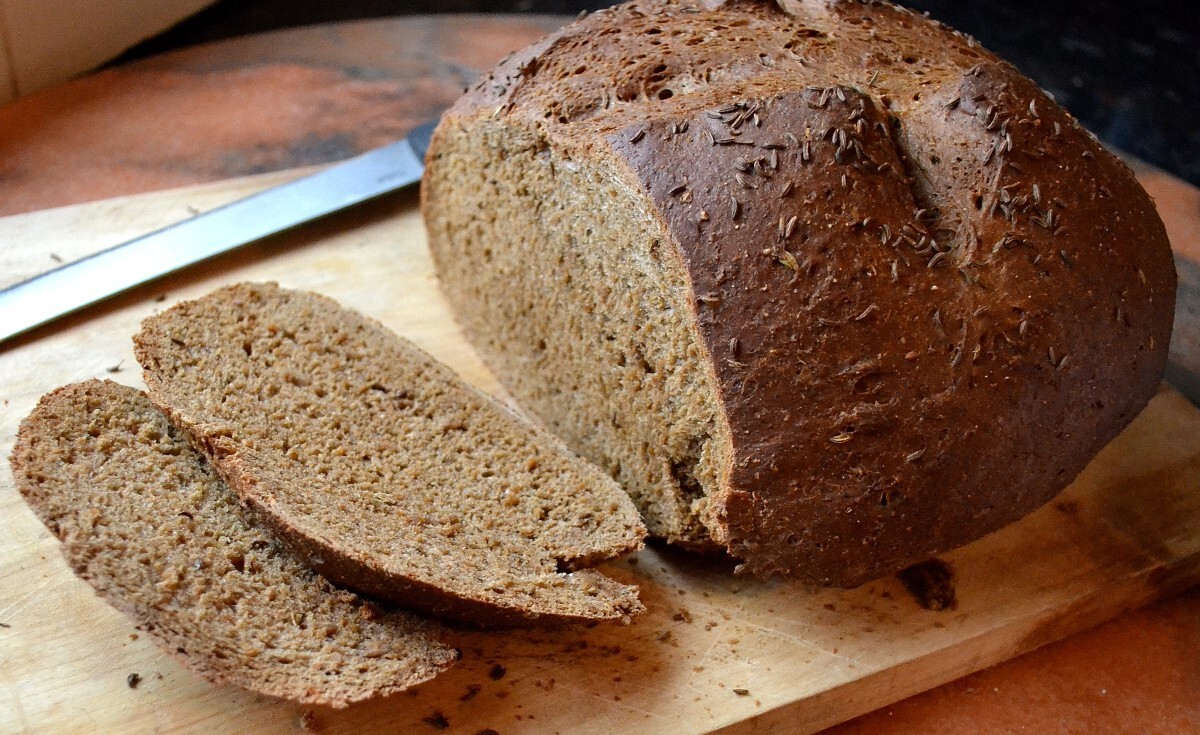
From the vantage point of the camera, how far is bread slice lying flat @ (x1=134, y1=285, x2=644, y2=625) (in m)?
2.23

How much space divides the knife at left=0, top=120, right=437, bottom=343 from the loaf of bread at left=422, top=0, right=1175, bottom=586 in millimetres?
854

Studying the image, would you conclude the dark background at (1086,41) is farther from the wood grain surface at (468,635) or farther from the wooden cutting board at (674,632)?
the wooden cutting board at (674,632)

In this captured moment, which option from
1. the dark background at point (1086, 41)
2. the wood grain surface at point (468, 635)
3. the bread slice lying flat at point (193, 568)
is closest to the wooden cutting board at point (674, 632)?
the wood grain surface at point (468, 635)

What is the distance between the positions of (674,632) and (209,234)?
1.89 m

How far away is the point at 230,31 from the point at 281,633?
13.0ft

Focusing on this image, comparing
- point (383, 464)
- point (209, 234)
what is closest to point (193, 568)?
point (383, 464)

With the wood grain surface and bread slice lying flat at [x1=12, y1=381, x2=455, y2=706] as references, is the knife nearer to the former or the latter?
the wood grain surface

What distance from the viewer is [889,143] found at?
93.7 inches

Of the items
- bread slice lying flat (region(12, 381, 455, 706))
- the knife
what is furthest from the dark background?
bread slice lying flat (region(12, 381, 455, 706))

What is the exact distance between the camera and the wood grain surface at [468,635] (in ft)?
7.20

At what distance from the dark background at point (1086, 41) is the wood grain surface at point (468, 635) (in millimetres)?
1146

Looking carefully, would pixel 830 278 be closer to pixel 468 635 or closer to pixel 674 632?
pixel 674 632

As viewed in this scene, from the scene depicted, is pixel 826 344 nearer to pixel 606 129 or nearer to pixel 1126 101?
pixel 606 129

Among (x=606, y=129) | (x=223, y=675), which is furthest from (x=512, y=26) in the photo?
(x=223, y=675)
